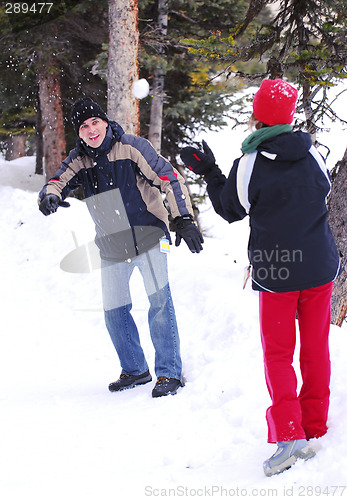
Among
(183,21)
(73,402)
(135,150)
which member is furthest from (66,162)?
(183,21)

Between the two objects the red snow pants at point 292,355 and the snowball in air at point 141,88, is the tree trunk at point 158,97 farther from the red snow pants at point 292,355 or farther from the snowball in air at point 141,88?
the red snow pants at point 292,355

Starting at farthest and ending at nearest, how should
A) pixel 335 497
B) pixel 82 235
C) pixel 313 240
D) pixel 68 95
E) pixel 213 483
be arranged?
pixel 68 95 → pixel 82 235 → pixel 213 483 → pixel 313 240 → pixel 335 497

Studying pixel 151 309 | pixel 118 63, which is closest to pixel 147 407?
pixel 151 309

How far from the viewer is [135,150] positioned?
12.4 feet

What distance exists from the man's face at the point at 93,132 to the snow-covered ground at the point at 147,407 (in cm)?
225

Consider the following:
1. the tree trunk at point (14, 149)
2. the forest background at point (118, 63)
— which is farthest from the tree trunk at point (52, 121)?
the tree trunk at point (14, 149)

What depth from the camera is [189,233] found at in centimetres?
348

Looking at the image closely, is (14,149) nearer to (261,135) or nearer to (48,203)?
(48,203)

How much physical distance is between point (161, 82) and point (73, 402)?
8172mm

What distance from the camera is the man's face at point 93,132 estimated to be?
370 cm

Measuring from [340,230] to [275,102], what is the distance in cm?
230

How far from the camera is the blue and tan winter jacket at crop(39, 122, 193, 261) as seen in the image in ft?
12.3

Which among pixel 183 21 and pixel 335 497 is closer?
pixel 335 497

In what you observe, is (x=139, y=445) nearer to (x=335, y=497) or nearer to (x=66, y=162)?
(x=335, y=497)
